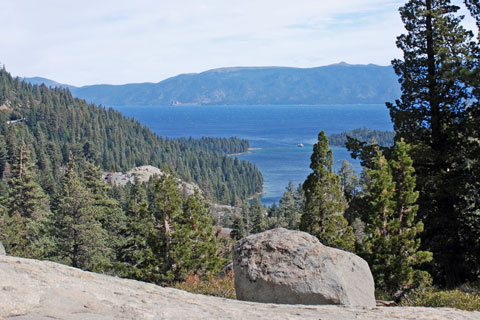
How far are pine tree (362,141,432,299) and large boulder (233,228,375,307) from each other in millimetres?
7211

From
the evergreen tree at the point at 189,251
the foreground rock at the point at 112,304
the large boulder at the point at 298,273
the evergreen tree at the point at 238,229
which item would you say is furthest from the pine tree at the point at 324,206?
the evergreen tree at the point at 238,229

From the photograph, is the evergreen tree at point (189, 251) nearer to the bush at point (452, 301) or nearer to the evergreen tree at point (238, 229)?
the bush at point (452, 301)

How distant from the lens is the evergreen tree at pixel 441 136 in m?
20.0

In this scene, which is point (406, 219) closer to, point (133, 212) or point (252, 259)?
point (252, 259)

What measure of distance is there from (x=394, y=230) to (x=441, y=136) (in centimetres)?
524

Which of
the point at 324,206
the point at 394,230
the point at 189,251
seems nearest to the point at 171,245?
the point at 189,251

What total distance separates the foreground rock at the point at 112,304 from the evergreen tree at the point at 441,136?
1116cm

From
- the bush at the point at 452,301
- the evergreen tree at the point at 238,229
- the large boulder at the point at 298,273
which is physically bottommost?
the evergreen tree at the point at 238,229

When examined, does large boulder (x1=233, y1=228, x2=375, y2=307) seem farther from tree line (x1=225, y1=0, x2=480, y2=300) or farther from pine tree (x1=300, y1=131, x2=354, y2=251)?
pine tree (x1=300, y1=131, x2=354, y2=251)

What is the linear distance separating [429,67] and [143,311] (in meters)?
19.2

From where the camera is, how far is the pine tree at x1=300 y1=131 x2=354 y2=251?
2352cm

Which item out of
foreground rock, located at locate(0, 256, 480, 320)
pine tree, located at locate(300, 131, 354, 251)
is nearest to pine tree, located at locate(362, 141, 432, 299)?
pine tree, located at locate(300, 131, 354, 251)

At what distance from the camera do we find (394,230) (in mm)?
19859

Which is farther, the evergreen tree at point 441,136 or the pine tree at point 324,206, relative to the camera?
the pine tree at point 324,206
